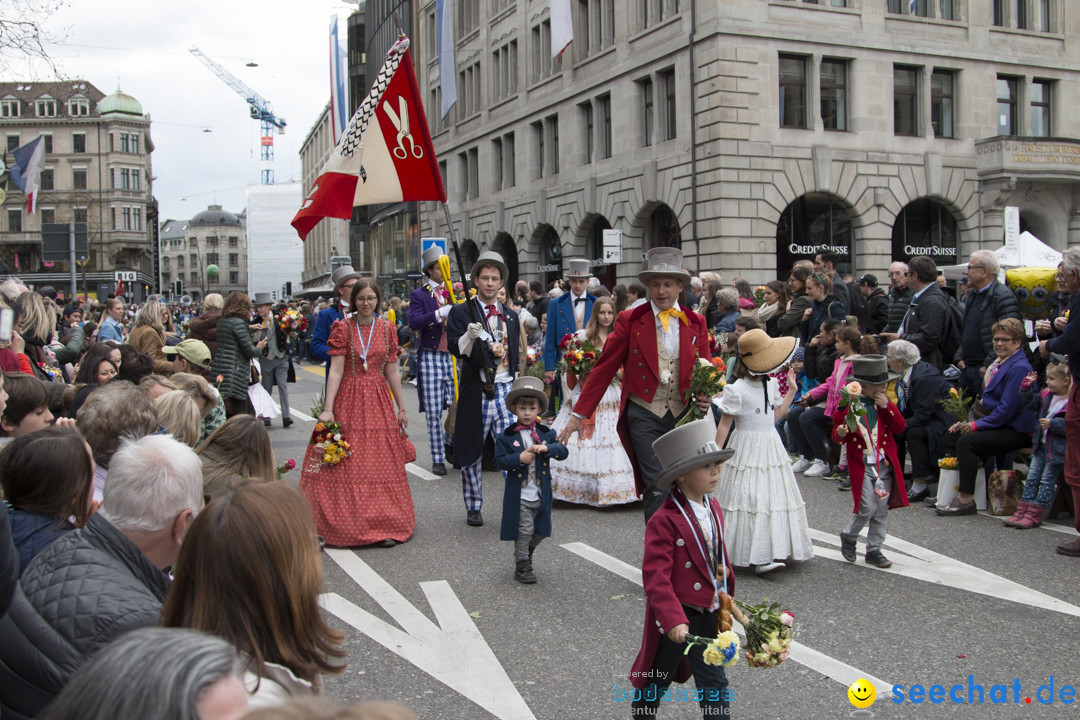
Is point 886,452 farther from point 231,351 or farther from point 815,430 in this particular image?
point 231,351

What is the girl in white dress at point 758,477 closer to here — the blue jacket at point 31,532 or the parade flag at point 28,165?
the blue jacket at point 31,532

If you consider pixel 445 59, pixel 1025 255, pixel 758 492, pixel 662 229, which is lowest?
pixel 758 492

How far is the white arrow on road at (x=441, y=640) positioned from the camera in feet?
14.9

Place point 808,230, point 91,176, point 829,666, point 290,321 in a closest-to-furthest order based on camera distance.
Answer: point 829,666 → point 290,321 → point 808,230 → point 91,176

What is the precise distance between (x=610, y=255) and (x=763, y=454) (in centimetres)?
1571

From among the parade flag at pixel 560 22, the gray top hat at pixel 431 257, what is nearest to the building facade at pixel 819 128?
the parade flag at pixel 560 22

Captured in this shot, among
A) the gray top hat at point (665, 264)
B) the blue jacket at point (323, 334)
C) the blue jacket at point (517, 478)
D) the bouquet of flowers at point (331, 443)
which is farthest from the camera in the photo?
the blue jacket at point (323, 334)

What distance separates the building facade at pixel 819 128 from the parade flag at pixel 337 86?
2441cm

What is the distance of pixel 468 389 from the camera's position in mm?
8250

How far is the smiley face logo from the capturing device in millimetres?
4332

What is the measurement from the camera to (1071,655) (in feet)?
16.1

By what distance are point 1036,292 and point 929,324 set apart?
1230 millimetres

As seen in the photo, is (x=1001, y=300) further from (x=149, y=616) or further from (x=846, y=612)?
(x=149, y=616)

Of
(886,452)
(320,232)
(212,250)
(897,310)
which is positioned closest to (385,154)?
(886,452)
